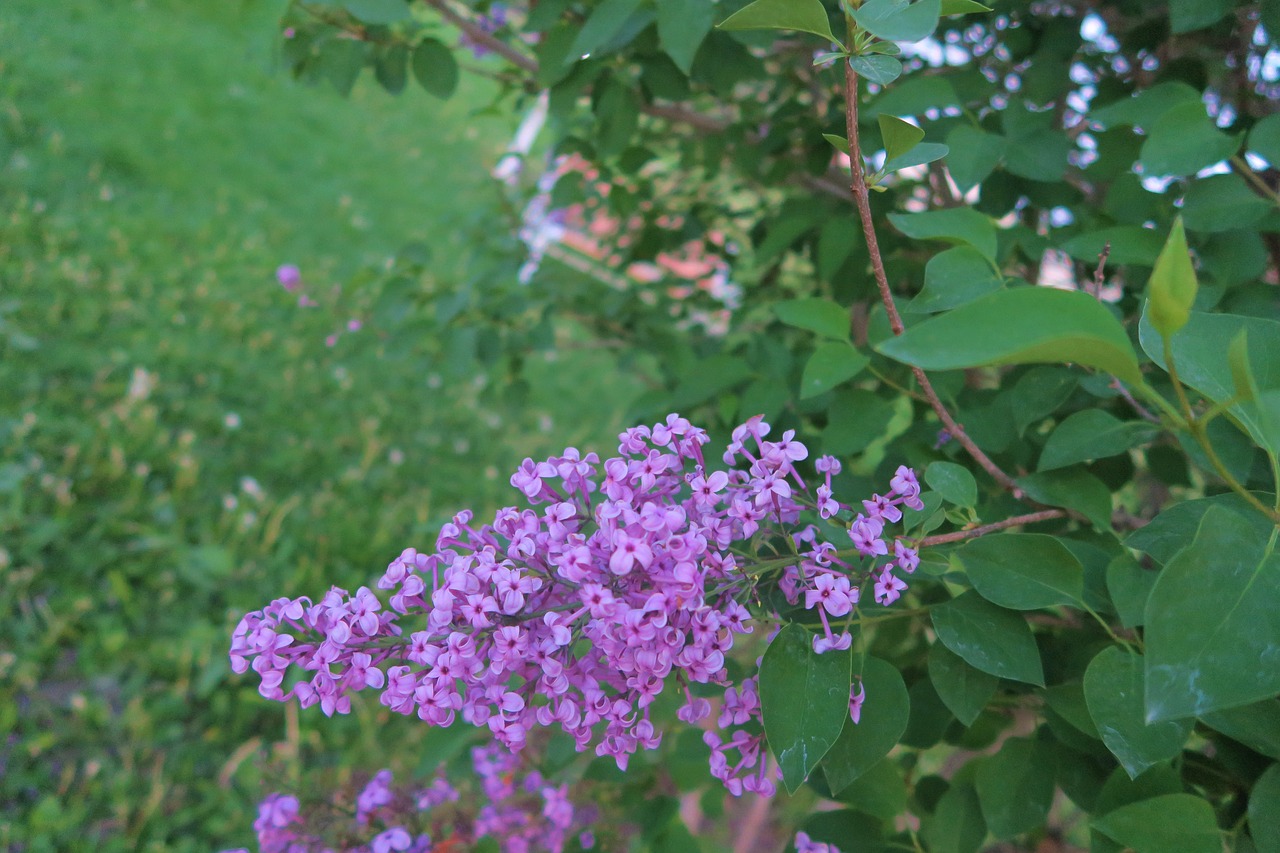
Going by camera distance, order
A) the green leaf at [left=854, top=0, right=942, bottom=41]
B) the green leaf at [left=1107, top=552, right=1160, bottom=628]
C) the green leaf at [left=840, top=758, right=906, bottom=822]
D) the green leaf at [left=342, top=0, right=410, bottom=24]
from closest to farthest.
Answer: the green leaf at [left=854, top=0, right=942, bottom=41], the green leaf at [left=1107, top=552, right=1160, bottom=628], the green leaf at [left=840, top=758, right=906, bottom=822], the green leaf at [left=342, top=0, right=410, bottom=24]

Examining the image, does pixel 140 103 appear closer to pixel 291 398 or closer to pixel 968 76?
pixel 291 398

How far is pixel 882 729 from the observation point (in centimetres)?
67

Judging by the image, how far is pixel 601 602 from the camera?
57cm

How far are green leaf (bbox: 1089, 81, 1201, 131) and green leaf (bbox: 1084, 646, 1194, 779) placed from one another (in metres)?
0.56

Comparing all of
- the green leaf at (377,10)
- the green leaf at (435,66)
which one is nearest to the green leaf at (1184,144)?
the green leaf at (377,10)

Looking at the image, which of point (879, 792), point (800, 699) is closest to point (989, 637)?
point (800, 699)

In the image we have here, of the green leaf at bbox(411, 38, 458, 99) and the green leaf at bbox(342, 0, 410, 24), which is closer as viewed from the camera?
the green leaf at bbox(342, 0, 410, 24)

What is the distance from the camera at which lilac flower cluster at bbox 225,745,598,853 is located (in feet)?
3.37

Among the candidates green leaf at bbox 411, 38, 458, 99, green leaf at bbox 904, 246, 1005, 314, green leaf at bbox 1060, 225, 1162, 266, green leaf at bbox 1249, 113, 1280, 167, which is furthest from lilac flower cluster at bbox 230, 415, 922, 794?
green leaf at bbox 411, 38, 458, 99

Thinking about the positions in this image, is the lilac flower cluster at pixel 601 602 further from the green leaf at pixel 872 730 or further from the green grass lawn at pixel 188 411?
the green grass lawn at pixel 188 411

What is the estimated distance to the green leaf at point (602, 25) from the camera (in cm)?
91

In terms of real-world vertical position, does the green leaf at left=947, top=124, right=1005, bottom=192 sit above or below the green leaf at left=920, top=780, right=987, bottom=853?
above

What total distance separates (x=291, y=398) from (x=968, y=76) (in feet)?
7.70

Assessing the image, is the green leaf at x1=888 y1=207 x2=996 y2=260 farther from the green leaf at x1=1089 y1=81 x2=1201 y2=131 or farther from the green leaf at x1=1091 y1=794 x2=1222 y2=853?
the green leaf at x1=1091 y1=794 x2=1222 y2=853
